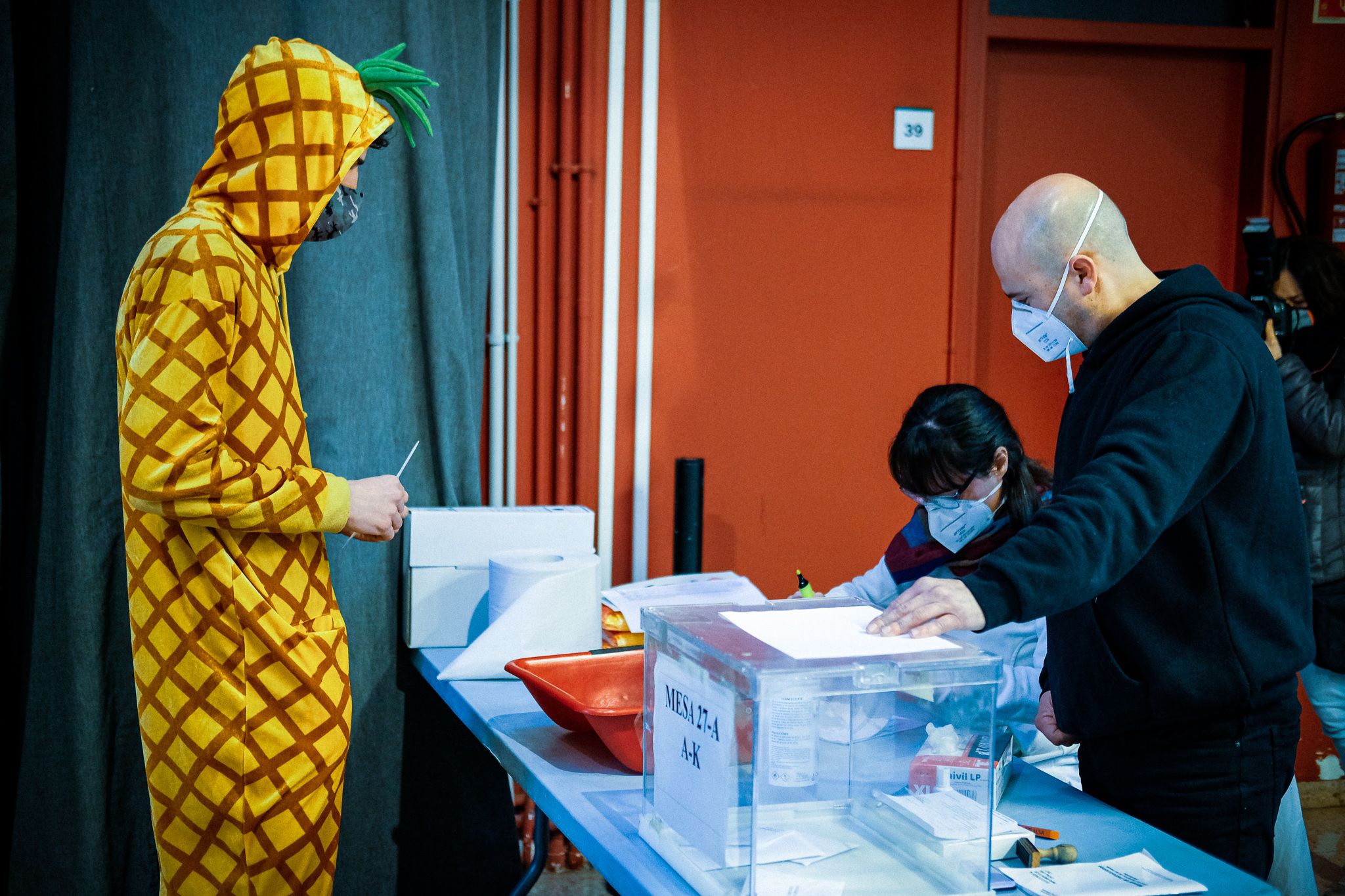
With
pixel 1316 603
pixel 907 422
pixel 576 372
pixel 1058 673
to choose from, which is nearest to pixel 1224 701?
pixel 1058 673

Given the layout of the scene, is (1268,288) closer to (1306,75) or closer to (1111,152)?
(1111,152)

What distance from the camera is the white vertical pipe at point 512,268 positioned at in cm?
285

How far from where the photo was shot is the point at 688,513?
9.15 feet

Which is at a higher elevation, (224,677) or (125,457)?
(125,457)

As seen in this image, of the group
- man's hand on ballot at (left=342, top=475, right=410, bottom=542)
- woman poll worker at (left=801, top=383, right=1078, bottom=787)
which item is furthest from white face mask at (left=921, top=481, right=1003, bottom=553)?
man's hand on ballot at (left=342, top=475, right=410, bottom=542)

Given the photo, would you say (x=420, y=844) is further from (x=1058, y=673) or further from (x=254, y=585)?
(x=1058, y=673)

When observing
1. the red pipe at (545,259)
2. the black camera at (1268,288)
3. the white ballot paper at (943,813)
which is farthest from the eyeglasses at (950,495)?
the black camera at (1268,288)

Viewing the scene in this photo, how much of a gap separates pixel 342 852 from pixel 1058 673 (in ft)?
5.37

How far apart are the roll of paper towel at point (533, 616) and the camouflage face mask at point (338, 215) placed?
2.15ft

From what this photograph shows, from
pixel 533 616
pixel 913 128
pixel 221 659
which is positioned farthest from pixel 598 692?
pixel 913 128

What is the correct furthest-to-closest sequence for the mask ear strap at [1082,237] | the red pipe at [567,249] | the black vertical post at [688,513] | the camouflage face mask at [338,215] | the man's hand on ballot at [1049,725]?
1. the red pipe at [567,249]
2. the black vertical post at [688,513]
3. the camouflage face mask at [338,215]
4. the man's hand on ballot at [1049,725]
5. the mask ear strap at [1082,237]

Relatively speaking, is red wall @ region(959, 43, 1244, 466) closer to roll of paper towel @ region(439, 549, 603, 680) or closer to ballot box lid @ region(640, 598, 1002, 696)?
roll of paper towel @ region(439, 549, 603, 680)

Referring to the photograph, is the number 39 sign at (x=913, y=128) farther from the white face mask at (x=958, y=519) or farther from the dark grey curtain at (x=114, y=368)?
the white face mask at (x=958, y=519)

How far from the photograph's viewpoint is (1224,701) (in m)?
1.38
